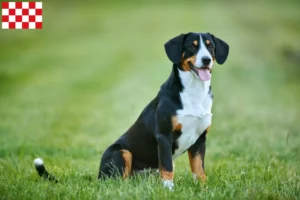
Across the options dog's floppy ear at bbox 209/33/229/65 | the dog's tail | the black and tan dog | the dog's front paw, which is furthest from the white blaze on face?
the dog's tail

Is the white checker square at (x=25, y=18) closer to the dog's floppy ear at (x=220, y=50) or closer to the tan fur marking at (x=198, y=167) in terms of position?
the dog's floppy ear at (x=220, y=50)

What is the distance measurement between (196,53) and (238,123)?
5.51 meters

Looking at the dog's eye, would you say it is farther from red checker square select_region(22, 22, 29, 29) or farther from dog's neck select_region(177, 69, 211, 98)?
red checker square select_region(22, 22, 29, 29)

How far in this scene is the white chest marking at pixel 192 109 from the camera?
534 cm

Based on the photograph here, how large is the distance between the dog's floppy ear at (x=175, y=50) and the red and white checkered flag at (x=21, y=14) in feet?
13.4

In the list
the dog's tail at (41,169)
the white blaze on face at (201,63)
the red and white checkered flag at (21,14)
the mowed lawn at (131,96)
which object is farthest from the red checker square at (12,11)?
the white blaze on face at (201,63)

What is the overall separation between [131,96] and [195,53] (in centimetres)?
918

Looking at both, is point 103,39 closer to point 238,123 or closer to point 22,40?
point 22,40

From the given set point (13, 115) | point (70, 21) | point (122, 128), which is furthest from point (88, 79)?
point (70, 21)

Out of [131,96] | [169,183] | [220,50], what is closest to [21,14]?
[220,50]

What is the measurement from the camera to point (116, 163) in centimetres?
559

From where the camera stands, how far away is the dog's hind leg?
558cm

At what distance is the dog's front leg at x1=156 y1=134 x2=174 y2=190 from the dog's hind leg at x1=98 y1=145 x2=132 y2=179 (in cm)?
45

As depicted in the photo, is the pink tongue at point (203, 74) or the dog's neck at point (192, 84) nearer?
the pink tongue at point (203, 74)
